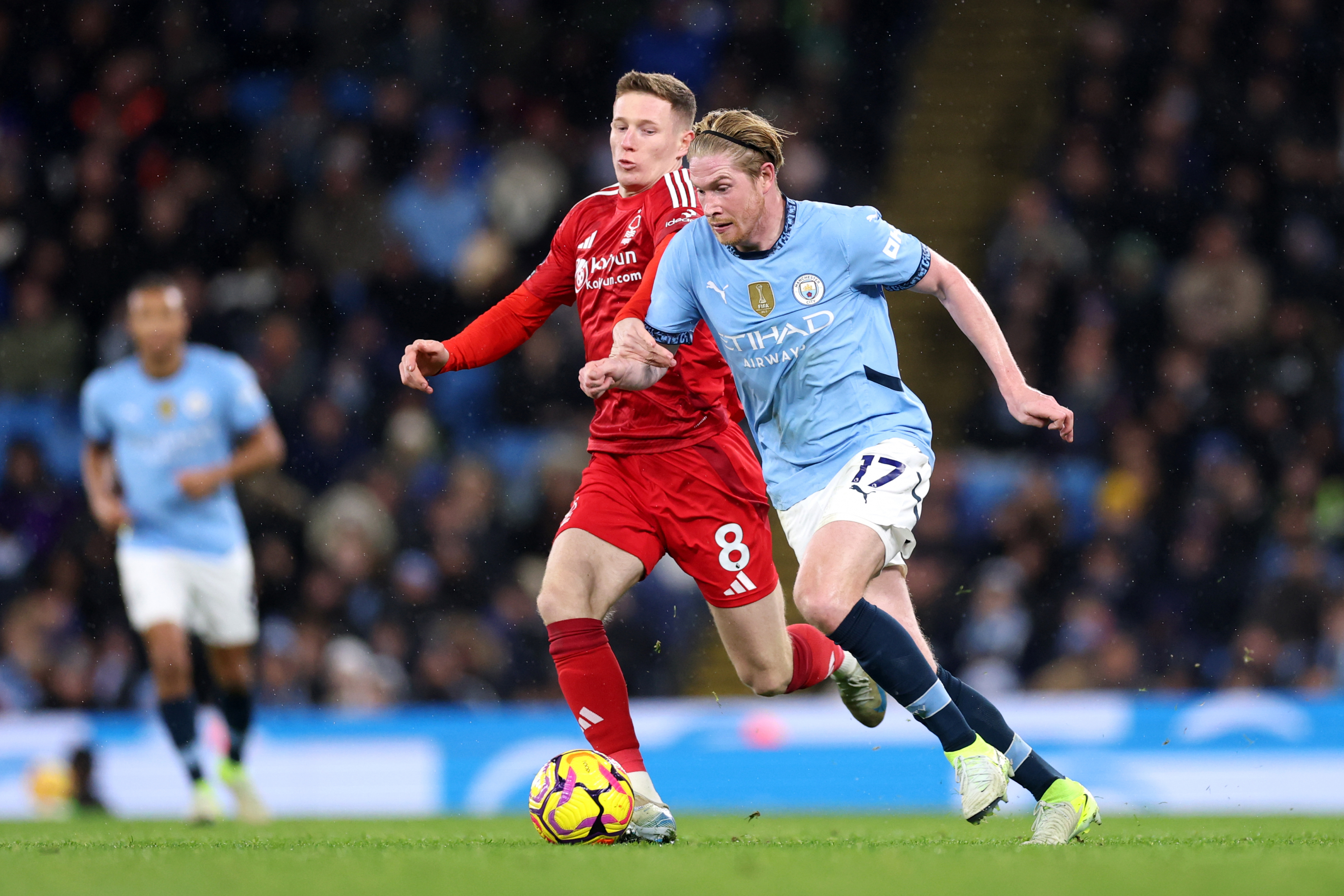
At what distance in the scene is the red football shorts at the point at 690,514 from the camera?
5.75 meters

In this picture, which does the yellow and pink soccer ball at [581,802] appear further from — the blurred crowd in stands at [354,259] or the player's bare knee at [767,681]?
the blurred crowd in stands at [354,259]

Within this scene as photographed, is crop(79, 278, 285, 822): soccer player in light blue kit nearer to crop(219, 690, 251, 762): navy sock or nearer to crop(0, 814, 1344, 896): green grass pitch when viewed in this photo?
crop(219, 690, 251, 762): navy sock

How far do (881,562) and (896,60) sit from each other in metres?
10.1

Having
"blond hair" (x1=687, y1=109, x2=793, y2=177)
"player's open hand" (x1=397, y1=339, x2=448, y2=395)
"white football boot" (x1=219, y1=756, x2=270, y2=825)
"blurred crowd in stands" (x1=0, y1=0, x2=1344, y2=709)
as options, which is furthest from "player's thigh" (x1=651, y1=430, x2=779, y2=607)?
"blurred crowd in stands" (x1=0, y1=0, x2=1344, y2=709)

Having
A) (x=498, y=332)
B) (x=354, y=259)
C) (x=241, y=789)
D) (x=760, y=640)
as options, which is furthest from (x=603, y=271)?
(x=354, y=259)

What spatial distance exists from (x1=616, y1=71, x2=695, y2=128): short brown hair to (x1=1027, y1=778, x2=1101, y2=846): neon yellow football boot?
8.46ft

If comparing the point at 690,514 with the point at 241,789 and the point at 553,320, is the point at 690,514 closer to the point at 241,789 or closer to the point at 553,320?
the point at 241,789

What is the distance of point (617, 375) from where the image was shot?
5.15 m

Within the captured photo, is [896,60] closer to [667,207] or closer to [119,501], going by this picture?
[119,501]

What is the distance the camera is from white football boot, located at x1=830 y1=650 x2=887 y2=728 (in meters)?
6.26

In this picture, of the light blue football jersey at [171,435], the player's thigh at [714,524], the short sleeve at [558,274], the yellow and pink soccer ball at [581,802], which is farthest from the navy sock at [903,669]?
the light blue football jersey at [171,435]

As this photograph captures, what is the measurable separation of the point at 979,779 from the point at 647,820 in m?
1.22

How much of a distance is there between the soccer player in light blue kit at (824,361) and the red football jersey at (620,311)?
338 mm

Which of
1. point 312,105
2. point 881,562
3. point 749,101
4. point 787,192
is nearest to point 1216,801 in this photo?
point 881,562
